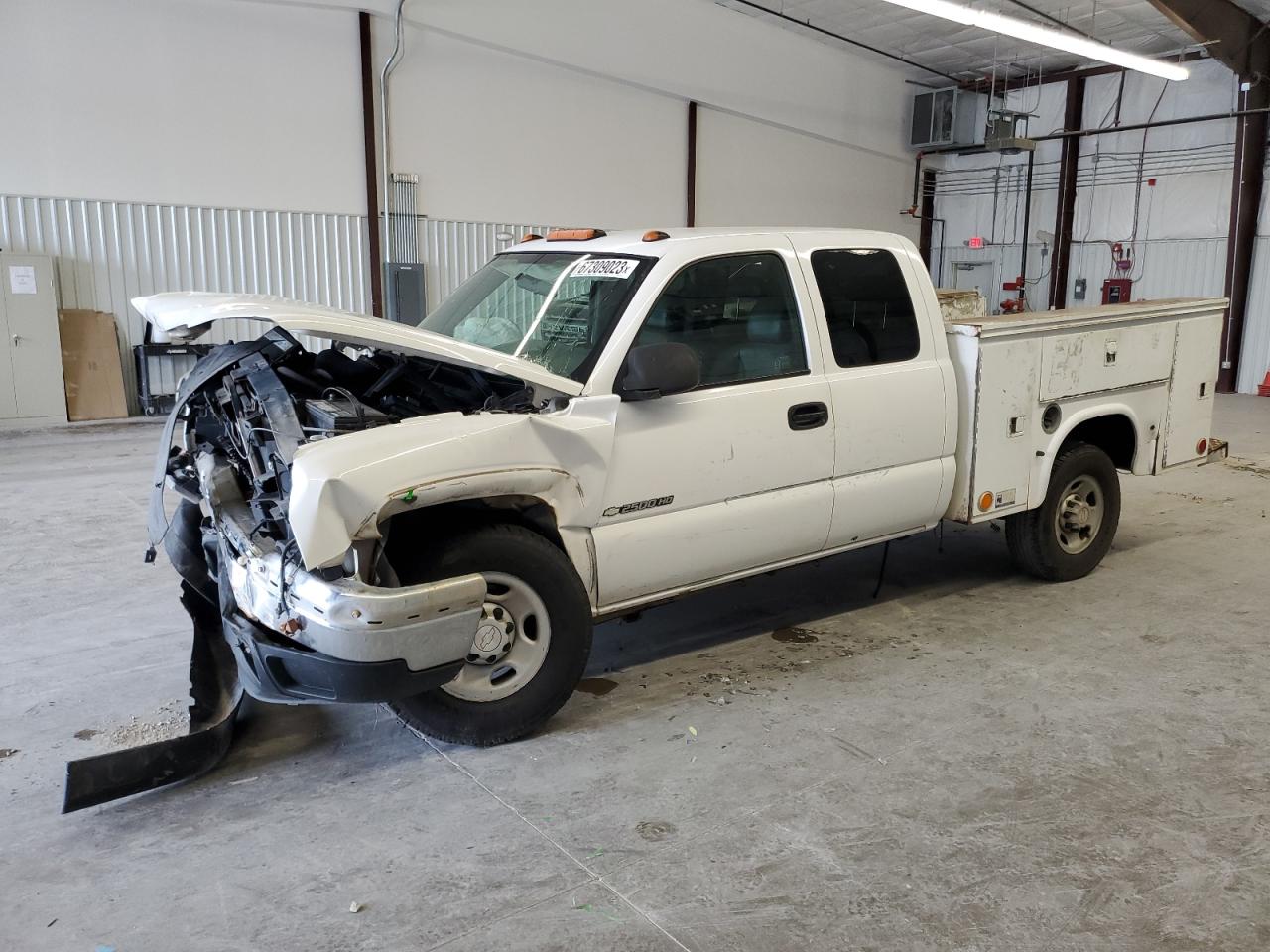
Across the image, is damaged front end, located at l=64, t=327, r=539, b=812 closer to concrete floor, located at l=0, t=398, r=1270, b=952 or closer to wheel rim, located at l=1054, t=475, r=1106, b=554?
concrete floor, located at l=0, t=398, r=1270, b=952

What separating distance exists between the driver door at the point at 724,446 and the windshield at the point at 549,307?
0.61 feet

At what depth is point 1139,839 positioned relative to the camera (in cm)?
303

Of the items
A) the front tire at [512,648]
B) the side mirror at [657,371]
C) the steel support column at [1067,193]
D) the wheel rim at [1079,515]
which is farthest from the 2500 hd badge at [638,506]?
the steel support column at [1067,193]

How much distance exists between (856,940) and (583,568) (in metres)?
1.66

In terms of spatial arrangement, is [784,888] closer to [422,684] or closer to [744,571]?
[422,684]

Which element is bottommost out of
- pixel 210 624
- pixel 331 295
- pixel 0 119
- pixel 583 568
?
pixel 210 624

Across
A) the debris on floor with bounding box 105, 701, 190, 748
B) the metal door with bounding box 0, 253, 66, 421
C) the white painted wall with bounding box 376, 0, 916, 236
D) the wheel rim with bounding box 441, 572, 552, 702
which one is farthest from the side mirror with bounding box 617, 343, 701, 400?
the white painted wall with bounding box 376, 0, 916, 236

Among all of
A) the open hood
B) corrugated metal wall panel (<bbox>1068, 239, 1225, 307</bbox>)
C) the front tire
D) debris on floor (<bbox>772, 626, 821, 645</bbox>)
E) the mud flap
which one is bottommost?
debris on floor (<bbox>772, 626, 821, 645</bbox>)

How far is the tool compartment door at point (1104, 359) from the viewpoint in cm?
513

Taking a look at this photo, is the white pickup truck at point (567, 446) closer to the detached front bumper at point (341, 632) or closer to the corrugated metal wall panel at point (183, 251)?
the detached front bumper at point (341, 632)

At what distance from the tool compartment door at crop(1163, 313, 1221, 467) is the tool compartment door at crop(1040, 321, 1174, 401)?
146mm

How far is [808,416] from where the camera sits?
4.25 metres

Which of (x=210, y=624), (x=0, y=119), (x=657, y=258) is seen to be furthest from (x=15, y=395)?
(x=657, y=258)

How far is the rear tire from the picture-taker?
542 centimetres
